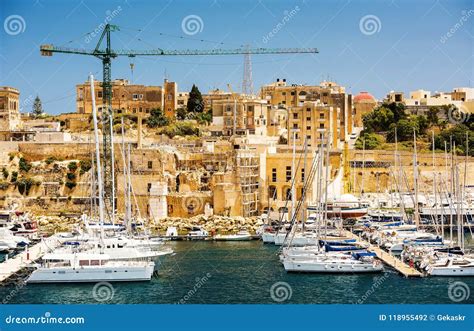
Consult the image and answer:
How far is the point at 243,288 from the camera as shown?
13.8 metres

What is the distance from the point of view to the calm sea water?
13031 mm

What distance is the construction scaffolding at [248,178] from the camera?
23.3m

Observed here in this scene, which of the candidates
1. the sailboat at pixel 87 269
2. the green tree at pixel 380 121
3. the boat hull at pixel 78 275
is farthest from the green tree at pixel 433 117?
the boat hull at pixel 78 275

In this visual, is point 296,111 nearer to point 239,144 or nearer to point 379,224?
point 239,144

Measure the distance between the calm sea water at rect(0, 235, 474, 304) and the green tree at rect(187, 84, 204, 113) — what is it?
51.7 ft

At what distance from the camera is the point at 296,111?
2852 centimetres

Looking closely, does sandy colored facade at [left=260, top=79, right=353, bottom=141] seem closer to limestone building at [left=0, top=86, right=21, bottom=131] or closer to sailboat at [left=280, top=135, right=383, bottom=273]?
limestone building at [left=0, top=86, right=21, bottom=131]

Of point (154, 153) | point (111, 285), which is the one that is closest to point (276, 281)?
point (111, 285)

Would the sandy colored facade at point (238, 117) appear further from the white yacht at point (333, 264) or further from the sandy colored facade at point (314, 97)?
the white yacht at point (333, 264)

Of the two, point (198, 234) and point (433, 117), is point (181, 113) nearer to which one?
point (433, 117)

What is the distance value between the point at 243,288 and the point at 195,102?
1860cm

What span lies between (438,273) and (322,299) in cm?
272

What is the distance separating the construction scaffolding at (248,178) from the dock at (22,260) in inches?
246

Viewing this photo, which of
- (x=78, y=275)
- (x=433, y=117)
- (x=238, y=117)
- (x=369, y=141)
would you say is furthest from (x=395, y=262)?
(x=433, y=117)
